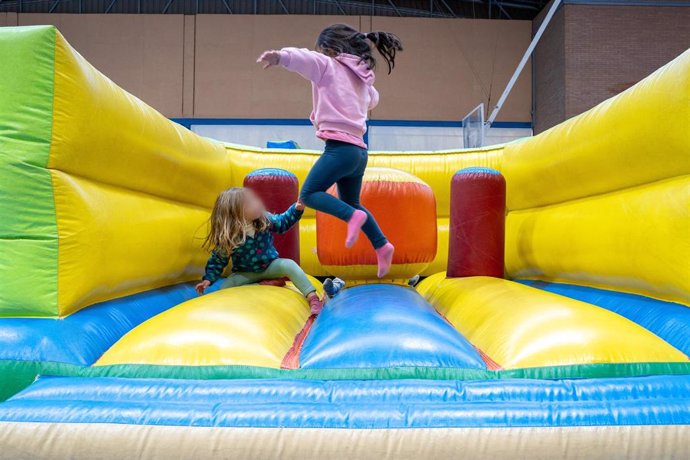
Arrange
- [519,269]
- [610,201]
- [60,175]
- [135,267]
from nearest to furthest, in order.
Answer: [60,175]
[135,267]
[610,201]
[519,269]

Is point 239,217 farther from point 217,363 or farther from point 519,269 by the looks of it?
point 519,269

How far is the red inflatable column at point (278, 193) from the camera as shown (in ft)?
8.09

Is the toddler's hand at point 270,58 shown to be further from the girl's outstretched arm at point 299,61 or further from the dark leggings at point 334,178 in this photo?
the dark leggings at point 334,178

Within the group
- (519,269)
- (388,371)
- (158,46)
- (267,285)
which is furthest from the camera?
(158,46)

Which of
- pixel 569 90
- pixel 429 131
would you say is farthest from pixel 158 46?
pixel 569 90

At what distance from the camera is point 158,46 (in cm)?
902

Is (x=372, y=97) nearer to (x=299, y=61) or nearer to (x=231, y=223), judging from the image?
(x=299, y=61)

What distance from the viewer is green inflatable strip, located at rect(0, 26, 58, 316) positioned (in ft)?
4.70

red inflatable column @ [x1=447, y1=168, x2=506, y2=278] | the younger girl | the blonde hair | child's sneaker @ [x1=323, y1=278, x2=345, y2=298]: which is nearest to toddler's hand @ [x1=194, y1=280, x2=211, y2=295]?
the younger girl

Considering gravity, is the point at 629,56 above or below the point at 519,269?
above

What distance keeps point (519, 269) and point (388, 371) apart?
175cm

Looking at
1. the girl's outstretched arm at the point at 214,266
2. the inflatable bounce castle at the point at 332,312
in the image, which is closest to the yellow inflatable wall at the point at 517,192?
the inflatable bounce castle at the point at 332,312

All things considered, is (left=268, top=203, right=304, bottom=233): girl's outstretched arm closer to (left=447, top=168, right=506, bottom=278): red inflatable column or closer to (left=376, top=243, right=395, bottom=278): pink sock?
(left=376, top=243, right=395, bottom=278): pink sock

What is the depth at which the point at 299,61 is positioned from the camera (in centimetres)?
184
